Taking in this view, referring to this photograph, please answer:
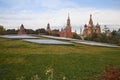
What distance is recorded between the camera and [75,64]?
1861cm

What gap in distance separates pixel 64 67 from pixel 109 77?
9.84 metres

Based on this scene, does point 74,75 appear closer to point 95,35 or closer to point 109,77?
point 109,77

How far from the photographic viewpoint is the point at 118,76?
7.54 meters

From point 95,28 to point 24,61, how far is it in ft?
297

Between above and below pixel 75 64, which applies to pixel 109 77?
above

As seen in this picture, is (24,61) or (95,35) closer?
(24,61)

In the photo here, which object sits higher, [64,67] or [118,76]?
[118,76]

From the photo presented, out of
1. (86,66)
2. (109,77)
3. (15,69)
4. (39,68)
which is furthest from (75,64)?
(109,77)

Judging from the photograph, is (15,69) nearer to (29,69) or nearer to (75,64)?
(29,69)

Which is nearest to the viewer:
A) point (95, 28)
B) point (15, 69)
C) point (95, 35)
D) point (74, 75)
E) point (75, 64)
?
point (74, 75)

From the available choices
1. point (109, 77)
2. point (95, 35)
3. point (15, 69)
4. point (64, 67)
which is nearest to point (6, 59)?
point (15, 69)

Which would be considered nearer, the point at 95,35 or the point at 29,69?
the point at 29,69

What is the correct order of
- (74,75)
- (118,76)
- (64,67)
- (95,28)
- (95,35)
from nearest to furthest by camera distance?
(118,76) → (74,75) → (64,67) → (95,35) → (95,28)

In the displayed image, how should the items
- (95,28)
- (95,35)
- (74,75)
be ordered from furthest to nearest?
(95,28) → (95,35) → (74,75)
